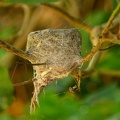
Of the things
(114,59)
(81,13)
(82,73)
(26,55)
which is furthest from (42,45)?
(81,13)

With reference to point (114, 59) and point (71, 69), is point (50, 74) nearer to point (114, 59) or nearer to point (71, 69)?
point (71, 69)

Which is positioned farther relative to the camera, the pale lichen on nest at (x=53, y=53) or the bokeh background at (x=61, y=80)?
the pale lichen on nest at (x=53, y=53)

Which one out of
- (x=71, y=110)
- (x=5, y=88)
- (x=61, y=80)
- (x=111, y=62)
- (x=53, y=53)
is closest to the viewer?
(x=71, y=110)

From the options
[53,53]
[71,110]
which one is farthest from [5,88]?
[71,110]

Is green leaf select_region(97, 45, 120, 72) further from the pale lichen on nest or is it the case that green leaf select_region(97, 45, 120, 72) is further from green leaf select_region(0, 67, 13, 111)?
green leaf select_region(0, 67, 13, 111)

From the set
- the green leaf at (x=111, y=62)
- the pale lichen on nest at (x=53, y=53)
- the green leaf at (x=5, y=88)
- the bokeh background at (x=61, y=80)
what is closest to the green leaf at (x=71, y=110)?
the bokeh background at (x=61, y=80)

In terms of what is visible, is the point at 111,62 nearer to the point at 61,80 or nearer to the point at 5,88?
the point at 61,80

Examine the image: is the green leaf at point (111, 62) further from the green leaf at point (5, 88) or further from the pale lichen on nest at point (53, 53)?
the green leaf at point (5, 88)

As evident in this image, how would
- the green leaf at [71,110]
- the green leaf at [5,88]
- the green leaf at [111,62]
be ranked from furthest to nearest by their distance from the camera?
the green leaf at [111,62]
the green leaf at [5,88]
the green leaf at [71,110]
